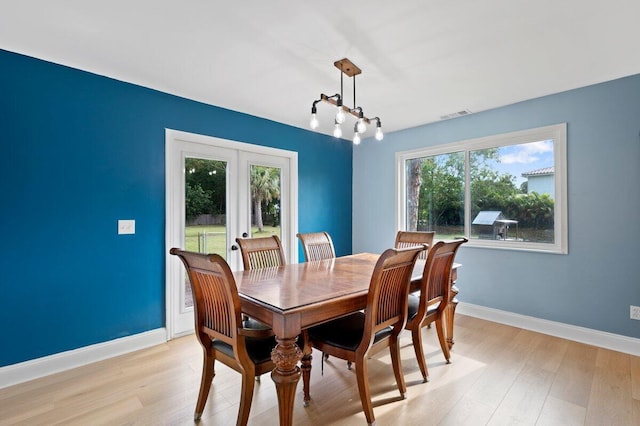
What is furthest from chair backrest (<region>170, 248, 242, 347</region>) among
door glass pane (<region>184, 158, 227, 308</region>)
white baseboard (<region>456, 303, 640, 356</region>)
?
white baseboard (<region>456, 303, 640, 356</region>)

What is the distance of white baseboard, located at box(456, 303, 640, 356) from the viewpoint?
8.79ft

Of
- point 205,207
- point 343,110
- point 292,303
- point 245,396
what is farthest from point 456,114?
point 245,396

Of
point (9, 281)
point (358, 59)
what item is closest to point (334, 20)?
point (358, 59)

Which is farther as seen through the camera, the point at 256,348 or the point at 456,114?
the point at 456,114

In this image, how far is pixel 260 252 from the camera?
2.65 m

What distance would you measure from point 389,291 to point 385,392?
0.78 metres

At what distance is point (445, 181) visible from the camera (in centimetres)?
404

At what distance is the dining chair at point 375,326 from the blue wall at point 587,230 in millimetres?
2091

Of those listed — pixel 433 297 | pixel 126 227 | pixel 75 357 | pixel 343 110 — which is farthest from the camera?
pixel 126 227

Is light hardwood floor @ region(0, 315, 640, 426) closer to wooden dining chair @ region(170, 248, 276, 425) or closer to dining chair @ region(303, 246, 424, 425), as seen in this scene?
dining chair @ region(303, 246, 424, 425)

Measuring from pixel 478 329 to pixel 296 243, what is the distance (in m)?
2.35

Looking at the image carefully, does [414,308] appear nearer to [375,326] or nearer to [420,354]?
[420,354]

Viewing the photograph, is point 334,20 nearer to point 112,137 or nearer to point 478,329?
point 112,137

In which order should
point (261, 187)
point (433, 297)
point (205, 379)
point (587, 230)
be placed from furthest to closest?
point (261, 187) < point (587, 230) < point (433, 297) < point (205, 379)
